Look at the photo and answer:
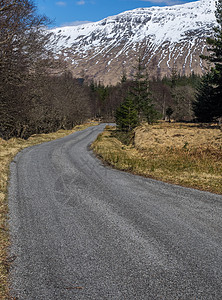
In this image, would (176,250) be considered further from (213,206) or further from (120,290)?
(213,206)

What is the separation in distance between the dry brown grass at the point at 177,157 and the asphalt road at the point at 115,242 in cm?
144

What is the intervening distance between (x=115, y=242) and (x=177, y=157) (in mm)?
9429

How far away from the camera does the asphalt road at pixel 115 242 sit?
313cm

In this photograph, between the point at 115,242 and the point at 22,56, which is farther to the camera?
the point at 22,56

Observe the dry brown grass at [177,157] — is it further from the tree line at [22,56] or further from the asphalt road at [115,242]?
the tree line at [22,56]

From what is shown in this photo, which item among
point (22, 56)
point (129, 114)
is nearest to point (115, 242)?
point (22, 56)

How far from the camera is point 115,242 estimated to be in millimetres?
4301

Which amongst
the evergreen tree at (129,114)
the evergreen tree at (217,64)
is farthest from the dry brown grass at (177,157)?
the evergreen tree at (217,64)

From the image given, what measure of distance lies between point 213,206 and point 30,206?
495 centimetres

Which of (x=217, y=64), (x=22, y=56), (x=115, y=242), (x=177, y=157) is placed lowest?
(x=115, y=242)

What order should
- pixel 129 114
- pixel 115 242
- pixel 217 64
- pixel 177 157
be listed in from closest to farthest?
pixel 115 242, pixel 177 157, pixel 217 64, pixel 129 114

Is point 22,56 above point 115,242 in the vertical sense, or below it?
above

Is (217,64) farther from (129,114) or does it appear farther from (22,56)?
(22,56)

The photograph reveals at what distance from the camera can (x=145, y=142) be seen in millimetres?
17062
